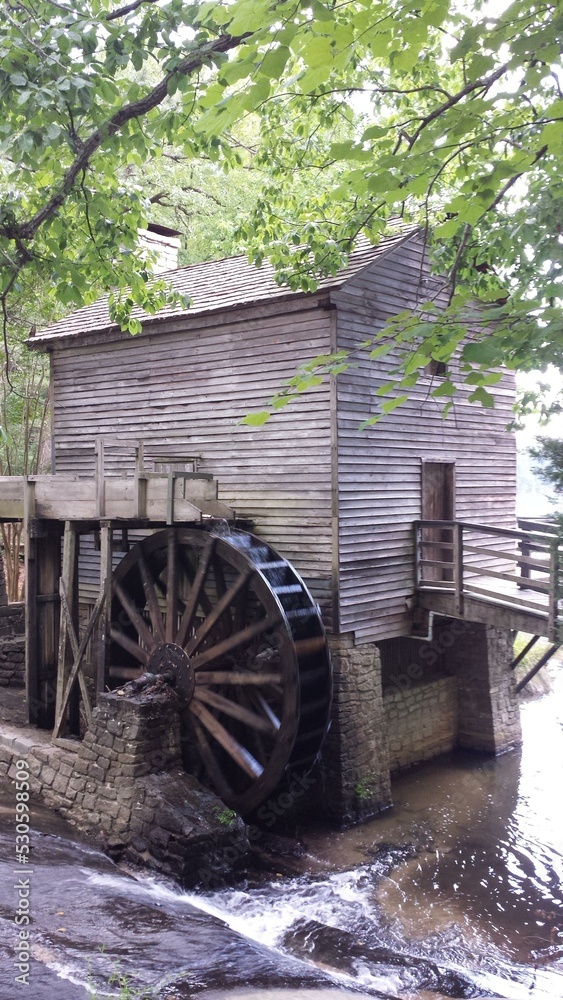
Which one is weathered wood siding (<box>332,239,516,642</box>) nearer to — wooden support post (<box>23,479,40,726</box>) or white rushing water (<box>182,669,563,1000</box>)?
white rushing water (<box>182,669,563,1000</box>)

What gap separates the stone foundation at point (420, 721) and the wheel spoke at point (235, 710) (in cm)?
266

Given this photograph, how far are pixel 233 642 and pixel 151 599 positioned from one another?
138cm

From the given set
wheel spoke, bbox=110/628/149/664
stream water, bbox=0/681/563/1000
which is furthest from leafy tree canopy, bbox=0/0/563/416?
wheel spoke, bbox=110/628/149/664

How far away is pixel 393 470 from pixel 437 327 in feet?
20.3

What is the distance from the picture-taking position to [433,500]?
1057 centimetres

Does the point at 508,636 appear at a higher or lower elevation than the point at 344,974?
higher

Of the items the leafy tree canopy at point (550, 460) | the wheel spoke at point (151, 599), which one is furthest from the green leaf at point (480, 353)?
the wheel spoke at point (151, 599)

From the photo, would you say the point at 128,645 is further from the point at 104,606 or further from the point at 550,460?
the point at 550,460

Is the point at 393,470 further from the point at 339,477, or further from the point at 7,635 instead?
the point at 7,635

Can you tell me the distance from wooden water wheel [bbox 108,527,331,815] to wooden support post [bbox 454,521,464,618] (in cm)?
189

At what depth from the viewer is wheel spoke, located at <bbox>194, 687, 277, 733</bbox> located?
8.09m

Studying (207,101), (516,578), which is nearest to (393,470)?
(516,578)

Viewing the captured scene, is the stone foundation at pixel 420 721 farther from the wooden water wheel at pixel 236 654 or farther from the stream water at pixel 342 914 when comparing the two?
the wooden water wheel at pixel 236 654

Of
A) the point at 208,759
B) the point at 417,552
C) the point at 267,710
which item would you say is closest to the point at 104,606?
the point at 208,759
